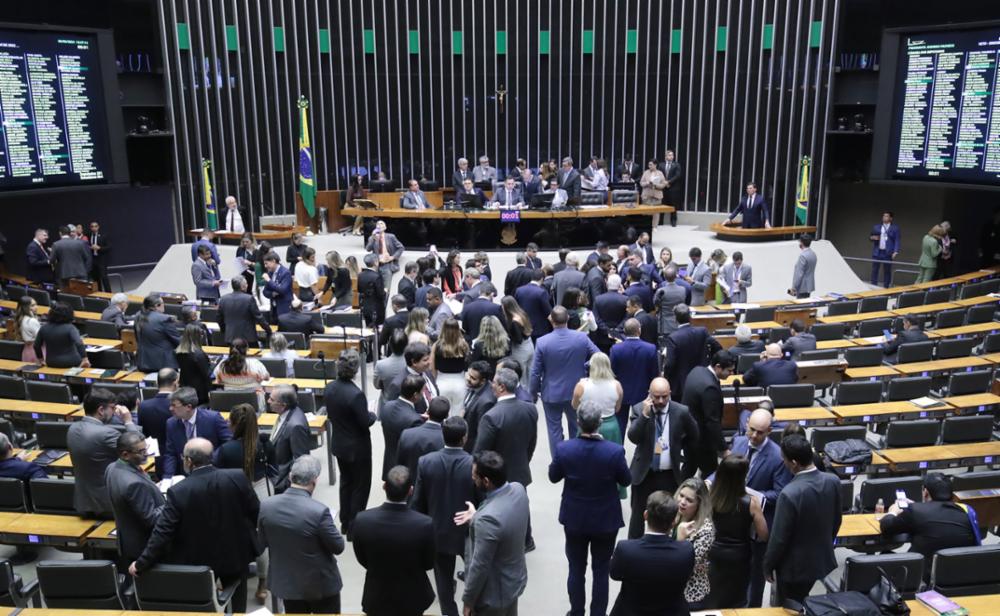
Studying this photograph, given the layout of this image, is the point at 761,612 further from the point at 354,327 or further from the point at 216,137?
the point at 216,137

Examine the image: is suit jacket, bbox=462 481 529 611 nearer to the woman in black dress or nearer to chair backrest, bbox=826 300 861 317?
the woman in black dress

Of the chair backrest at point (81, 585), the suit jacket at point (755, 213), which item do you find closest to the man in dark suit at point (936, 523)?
the chair backrest at point (81, 585)

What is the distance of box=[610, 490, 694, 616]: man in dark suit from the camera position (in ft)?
12.6

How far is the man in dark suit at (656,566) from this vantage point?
3826 millimetres

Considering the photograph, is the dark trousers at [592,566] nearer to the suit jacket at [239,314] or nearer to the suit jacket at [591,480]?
the suit jacket at [591,480]

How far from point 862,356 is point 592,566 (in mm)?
5294

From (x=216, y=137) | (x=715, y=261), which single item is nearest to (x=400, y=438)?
(x=715, y=261)

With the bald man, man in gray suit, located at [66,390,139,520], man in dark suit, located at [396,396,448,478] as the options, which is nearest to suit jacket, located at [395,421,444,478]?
man in dark suit, located at [396,396,448,478]

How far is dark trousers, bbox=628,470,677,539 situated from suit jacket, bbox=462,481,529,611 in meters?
1.56

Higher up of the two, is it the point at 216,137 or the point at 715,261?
the point at 216,137

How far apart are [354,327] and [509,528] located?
238 inches

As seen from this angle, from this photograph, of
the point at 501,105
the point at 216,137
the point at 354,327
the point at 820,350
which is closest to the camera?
the point at 820,350

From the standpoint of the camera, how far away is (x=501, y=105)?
19.3 metres

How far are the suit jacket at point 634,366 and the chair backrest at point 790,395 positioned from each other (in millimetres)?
1291
